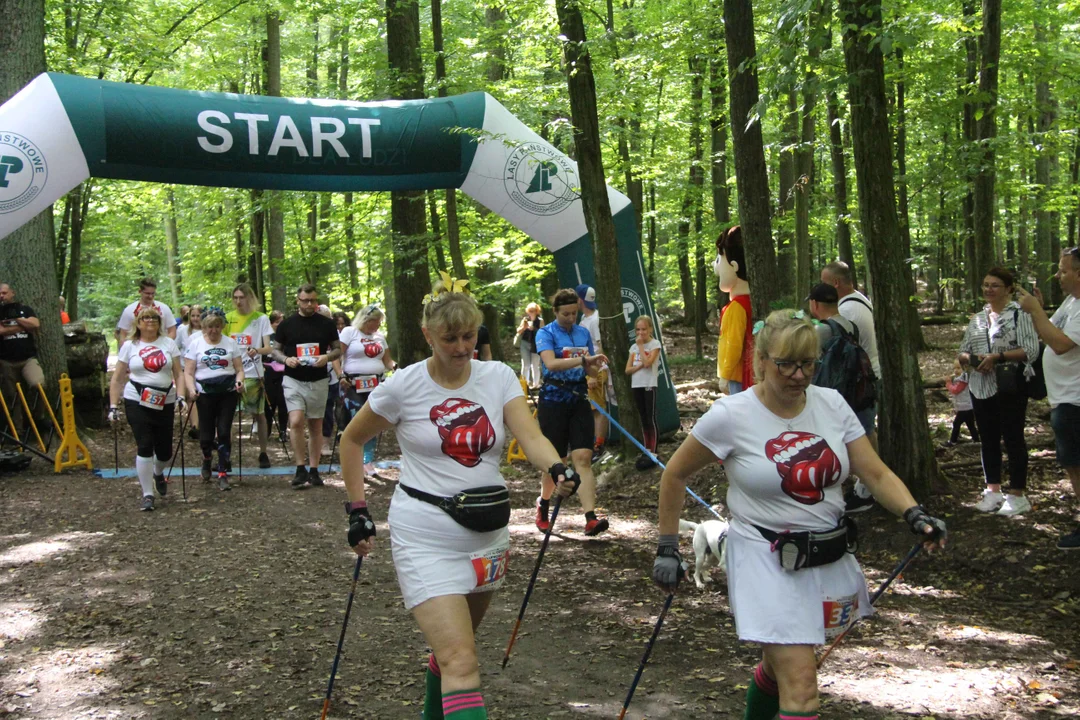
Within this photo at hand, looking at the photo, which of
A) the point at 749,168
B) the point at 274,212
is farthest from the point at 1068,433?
the point at 274,212

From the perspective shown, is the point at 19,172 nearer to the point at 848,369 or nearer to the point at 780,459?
the point at 848,369

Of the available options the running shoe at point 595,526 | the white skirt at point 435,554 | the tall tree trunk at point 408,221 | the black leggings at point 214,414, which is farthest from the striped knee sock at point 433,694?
the tall tree trunk at point 408,221

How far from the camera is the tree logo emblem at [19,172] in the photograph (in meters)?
10.0

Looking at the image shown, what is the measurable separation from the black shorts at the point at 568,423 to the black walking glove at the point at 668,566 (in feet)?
15.1

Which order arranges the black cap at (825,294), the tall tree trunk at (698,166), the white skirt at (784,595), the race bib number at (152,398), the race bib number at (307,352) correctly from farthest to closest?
1. the tall tree trunk at (698,166)
2. the race bib number at (307,352)
3. the race bib number at (152,398)
4. the black cap at (825,294)
5. the white skirt at (784,595)

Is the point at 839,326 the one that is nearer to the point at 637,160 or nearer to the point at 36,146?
the point at 36,146

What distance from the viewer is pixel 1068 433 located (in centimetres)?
674

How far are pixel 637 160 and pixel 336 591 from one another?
1349 centimetres

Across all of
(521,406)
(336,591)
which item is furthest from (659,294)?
(521,406)

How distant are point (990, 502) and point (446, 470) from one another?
5348mm

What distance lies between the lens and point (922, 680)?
4.97 meters

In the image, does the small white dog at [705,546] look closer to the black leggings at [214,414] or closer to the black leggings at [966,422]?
the black leggings at [966,422]

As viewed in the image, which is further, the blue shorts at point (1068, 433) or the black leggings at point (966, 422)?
the black leggings at point (966, 422)

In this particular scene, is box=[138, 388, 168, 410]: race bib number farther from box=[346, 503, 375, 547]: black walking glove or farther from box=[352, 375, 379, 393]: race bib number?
box=[346, 503, 375, 547]: black walking glove
